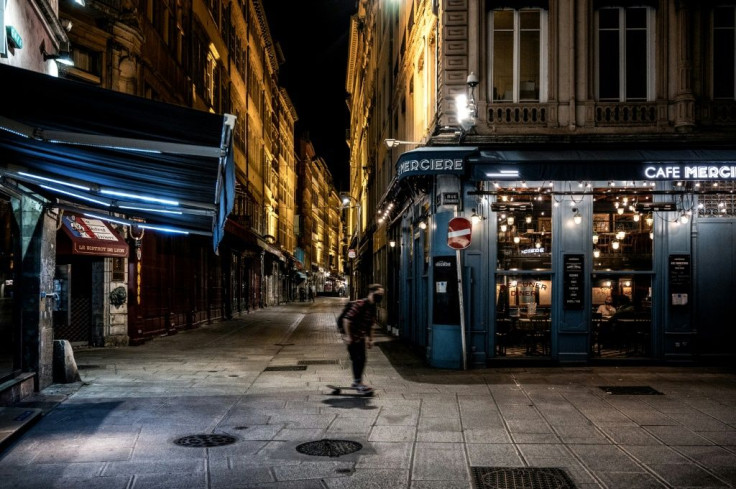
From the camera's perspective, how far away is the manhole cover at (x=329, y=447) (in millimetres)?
7809

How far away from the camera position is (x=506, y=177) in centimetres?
1426

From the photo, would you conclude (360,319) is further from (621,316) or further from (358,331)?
(621,316)

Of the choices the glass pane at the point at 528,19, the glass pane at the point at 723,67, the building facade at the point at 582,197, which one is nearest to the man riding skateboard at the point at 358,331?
the building facade at the point at 582,197

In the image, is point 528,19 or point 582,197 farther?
point 528,19

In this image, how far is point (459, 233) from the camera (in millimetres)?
14070

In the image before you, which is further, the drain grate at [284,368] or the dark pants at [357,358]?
the drain grate at [284,368]

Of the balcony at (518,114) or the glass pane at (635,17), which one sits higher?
the glass pane at (635,17)

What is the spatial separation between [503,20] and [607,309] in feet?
21.4

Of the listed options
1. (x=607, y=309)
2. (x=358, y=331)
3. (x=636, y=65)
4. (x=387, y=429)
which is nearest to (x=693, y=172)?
(x=636, y=65)

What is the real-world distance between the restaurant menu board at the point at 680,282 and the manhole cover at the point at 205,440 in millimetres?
10318

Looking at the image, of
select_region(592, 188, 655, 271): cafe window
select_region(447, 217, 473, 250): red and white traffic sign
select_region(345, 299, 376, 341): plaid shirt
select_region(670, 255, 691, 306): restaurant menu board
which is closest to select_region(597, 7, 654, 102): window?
select_region(592, 188, 655, 271): cafe window

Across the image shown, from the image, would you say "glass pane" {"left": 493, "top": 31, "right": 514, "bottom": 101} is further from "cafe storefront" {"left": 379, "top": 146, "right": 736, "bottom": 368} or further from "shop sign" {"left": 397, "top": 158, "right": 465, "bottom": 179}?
"shop sign" {"left": 397, "top": 158, "right": 465, "bottom": 179}

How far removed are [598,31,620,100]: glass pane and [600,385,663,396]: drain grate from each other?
6.21 m

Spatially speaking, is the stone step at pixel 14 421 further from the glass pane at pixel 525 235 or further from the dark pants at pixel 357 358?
the glass pane at pixel 525 235
